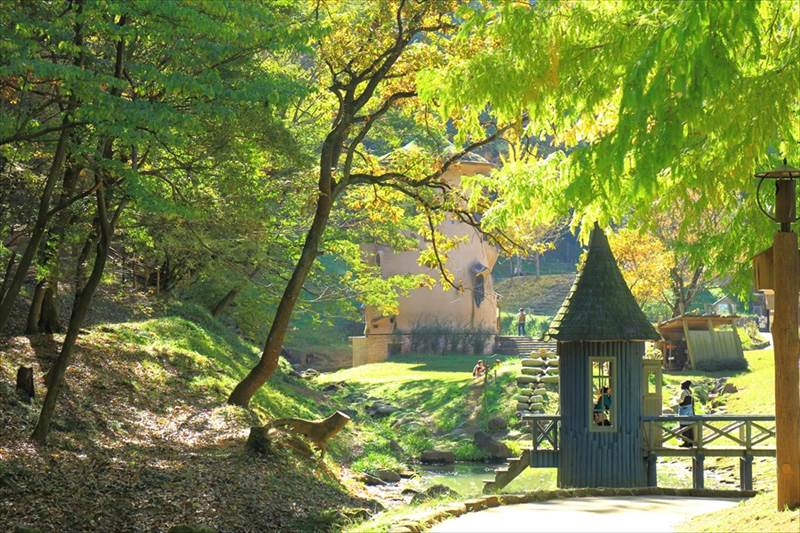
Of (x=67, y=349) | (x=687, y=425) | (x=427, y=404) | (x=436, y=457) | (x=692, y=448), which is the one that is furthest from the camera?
(x=427, y=404)

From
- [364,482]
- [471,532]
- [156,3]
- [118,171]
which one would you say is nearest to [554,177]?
[471,532]

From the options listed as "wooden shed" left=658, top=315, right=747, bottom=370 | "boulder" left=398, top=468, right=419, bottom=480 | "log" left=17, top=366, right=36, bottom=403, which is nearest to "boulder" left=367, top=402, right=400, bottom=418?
"wooden shed" left=658, top=315, right=747, bottom=370

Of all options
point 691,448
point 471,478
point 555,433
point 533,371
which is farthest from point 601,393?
point 533,371

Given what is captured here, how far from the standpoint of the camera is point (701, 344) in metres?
38.6

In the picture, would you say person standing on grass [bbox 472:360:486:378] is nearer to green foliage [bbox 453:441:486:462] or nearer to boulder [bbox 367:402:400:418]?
boulder [bbox 367:402:400:418]

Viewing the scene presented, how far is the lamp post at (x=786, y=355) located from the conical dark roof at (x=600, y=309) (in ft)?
33.0

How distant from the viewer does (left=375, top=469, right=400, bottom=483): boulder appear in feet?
79.1

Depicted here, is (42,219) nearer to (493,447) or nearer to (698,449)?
(698,449)

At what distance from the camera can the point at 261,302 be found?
31531 millimetres

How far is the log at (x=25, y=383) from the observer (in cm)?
1669

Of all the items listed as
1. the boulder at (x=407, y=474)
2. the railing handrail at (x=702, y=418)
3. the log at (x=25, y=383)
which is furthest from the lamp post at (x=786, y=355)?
the boulder at (x=407, y=474)

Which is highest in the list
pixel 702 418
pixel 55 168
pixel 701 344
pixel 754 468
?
pixel 55 168

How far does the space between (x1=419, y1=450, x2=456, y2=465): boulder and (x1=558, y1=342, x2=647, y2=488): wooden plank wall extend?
31.3 feet

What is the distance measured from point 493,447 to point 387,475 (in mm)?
7182
